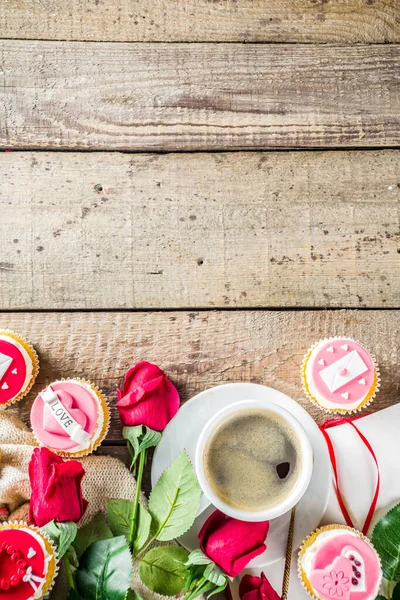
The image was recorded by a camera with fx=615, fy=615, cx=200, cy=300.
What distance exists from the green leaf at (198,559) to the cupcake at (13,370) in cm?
35

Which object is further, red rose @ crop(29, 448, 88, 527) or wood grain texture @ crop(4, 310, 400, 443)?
wood grain texture @ crop(4, 310, 400, 443)

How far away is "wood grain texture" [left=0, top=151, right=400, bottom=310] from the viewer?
100 centimetres

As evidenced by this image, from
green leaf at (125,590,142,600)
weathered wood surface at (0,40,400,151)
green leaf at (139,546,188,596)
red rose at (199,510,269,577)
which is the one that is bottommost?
green leaf at (139,546,188,596)

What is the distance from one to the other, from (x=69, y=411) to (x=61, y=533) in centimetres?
17

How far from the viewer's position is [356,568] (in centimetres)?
82

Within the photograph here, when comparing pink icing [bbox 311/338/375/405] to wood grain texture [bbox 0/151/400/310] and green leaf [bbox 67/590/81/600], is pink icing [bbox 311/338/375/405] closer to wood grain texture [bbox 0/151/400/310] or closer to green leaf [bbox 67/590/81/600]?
wood grain texture [bbox 0/151/400/310]

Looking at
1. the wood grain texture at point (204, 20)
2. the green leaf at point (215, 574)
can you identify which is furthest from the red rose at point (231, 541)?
the wood grain texture at point (204, 20)

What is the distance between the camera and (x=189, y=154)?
1034mm

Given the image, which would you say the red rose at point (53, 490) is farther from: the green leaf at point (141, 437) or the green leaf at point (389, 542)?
the green leaf at point (389, 542)

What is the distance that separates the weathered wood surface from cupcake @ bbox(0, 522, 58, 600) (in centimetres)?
61

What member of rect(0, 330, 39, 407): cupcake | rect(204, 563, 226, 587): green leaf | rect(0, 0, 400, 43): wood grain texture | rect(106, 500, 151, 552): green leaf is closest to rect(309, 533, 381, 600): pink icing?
rect(204, 563, 226, 587): green leaf

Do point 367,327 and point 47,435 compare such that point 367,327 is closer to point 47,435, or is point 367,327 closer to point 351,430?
point 351,430

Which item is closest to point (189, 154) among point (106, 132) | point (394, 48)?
point (106, 132)

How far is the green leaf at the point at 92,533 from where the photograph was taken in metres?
0.82
